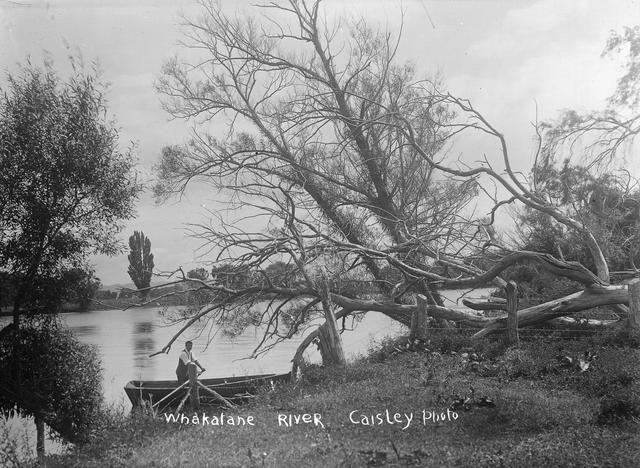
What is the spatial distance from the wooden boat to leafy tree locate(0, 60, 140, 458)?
41.7 inches

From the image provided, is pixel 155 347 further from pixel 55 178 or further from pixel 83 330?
pixel 55 178

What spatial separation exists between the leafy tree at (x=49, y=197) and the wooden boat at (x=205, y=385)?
3.48 ft

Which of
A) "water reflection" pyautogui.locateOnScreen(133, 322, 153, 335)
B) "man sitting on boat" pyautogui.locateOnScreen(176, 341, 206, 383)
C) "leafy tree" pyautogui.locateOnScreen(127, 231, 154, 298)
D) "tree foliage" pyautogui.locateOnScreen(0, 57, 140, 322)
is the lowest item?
"man sitting on boat" pyautogui.locateOnScreen(176, 341, 206, 383)

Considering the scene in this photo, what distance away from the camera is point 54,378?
29.3ft

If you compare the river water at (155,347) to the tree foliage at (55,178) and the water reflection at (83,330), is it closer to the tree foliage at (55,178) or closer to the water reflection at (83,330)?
the water reflection at (83,330)

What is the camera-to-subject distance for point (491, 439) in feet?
21.8

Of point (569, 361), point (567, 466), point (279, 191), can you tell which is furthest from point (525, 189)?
point (567, 466)

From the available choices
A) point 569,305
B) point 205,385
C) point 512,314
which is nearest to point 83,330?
point 205,385

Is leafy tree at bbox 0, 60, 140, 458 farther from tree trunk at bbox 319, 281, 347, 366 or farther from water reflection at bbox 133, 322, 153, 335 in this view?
tree trunk at bbox 319, 281, 347, 366

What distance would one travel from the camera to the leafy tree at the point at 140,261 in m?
9.30

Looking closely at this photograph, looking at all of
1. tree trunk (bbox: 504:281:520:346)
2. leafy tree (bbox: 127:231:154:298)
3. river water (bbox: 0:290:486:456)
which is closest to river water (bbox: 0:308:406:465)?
river water (bbox: 0:290:486:456)

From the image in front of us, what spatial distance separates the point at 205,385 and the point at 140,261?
2454 millimetres

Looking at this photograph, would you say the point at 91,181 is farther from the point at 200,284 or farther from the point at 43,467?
the point at 43,467

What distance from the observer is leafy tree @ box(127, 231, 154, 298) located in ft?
30.5
